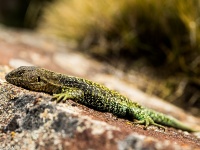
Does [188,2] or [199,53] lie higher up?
[188,2]

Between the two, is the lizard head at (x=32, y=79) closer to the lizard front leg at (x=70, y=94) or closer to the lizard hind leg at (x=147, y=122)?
the lizard front leg at (x=70, y=94)

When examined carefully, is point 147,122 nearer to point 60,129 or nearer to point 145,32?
point 60,129

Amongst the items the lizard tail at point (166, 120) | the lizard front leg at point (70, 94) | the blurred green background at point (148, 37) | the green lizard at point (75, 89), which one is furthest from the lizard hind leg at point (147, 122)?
the blurred green background at point (148, 37)

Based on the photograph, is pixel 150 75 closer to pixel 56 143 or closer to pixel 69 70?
pixel 69 70

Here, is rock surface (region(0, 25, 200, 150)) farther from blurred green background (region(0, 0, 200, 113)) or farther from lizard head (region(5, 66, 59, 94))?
blurred green background (region(0, 0, 200, 113))

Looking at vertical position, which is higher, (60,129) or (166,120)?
(166,120)

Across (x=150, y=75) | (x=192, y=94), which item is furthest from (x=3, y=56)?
(x=192, y=94)

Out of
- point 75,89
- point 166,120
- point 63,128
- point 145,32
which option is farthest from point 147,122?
point 145,32
